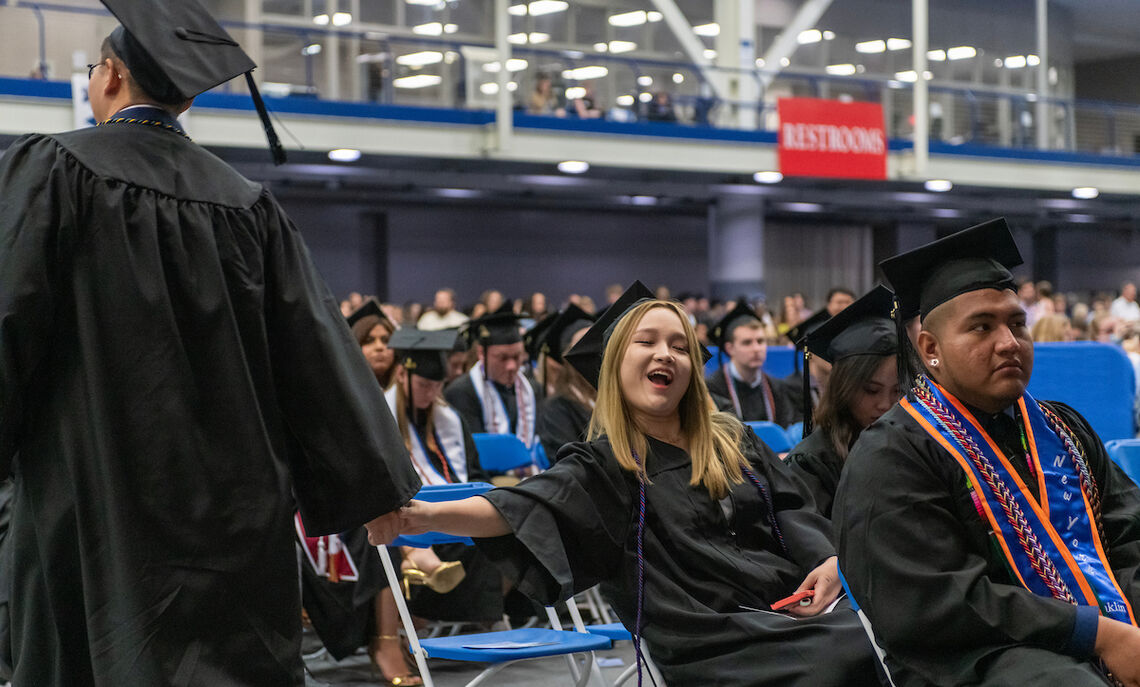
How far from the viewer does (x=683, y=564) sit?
3625mm

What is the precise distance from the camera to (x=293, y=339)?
2781mm

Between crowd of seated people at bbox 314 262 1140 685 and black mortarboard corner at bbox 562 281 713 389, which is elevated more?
black mortarboard corner at bbox 562 281 713 389

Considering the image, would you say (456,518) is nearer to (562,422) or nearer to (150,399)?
(150,399)

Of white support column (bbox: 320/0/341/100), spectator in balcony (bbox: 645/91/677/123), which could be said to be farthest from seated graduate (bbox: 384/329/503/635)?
spectator in balcony (bbox: 645/91/677/123)

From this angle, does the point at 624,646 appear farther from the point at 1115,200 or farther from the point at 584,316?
the point at 1115,200

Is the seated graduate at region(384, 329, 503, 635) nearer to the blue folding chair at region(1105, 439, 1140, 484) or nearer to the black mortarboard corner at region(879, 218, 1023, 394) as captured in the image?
the blue folding chair at region(1105, 439, 1140, 484)

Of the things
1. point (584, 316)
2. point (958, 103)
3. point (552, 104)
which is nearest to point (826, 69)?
A: point (958, 103)

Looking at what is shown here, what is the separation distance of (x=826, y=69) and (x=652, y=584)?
25.8m

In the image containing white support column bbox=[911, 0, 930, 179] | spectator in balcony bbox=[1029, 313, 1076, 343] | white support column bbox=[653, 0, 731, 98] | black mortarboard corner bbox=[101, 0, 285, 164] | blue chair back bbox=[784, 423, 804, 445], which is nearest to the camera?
black mortarboard corner bbox=[101, 0, 285, 164]

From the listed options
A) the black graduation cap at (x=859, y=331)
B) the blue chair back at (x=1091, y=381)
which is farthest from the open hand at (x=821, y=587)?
the blue chair back at (x=1091, y=381)

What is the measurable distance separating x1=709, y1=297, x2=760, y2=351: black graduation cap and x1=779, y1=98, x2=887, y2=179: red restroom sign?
38.9 ft

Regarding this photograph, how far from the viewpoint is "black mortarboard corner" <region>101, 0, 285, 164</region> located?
2.67m

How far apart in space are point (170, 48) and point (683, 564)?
193 cm

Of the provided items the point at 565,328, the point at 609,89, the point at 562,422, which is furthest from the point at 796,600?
the point at 609,89
